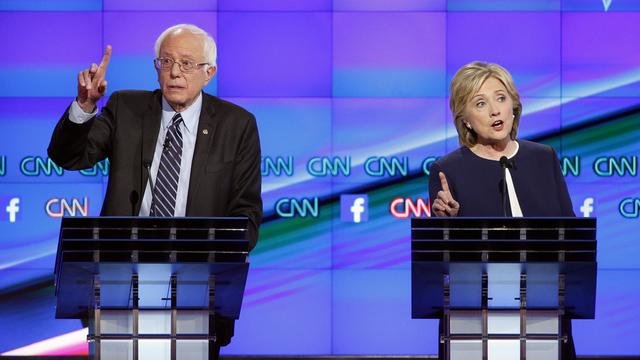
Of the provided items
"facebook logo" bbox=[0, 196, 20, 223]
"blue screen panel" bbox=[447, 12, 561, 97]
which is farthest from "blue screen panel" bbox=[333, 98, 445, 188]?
"facebook logo" bbox=[0, 196, 20, 223]

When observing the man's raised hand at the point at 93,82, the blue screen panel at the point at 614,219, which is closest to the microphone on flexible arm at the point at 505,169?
the man's raised hand at the point at 93,82

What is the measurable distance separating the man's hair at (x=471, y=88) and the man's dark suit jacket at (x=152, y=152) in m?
0.77

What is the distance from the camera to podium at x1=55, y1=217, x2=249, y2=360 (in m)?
3.24

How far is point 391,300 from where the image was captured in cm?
720

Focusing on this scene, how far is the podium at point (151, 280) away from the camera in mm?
3238

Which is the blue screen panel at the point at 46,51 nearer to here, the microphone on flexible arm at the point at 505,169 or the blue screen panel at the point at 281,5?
the blue screen panel at the point at 281,5

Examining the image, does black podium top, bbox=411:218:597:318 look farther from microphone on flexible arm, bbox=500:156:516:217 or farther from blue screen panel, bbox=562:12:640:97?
blue screen panel, bbox=562:12:640:97

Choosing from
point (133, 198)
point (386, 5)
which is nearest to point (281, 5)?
point (386, 5)

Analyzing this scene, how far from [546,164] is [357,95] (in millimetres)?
3107

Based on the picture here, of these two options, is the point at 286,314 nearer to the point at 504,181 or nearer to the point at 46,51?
the point at 46,51

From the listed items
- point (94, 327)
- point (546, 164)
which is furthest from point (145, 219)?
point (546, 164)

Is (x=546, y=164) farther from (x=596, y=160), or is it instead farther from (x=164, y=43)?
(x=596, y=160)

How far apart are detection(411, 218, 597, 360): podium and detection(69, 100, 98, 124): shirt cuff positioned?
3.98 feet

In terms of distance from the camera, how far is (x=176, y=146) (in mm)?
4082
